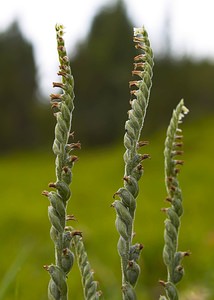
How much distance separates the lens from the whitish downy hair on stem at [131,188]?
656 mm

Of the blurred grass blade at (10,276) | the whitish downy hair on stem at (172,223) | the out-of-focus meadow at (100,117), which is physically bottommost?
the blurred grass blade at (10,276)

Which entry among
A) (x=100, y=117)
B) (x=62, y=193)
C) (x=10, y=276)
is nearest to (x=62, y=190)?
(x=62, y=193)

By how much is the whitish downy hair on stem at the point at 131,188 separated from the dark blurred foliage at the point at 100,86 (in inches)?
949

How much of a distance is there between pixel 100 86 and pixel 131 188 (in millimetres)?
25459

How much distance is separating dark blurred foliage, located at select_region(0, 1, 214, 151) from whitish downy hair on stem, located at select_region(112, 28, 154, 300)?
24.1 m

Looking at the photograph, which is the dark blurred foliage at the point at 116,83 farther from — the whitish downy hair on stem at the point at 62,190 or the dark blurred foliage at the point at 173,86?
the whitish downy hair on stem at the point at 62,190

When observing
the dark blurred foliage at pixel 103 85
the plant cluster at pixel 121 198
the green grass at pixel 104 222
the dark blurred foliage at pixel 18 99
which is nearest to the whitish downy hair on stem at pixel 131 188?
the plant cluster at pixel 121 198

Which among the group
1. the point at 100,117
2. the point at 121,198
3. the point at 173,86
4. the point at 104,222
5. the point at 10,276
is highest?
the point at 173,86

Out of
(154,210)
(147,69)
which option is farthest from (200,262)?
(147,69)

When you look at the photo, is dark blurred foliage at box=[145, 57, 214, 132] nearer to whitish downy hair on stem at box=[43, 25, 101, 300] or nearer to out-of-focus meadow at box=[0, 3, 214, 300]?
out-of-focus meadow at box=[0, 3, 214, 300]

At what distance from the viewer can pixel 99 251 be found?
7.91 m

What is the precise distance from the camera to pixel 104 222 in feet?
33.7

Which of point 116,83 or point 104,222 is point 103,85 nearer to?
point 116,83

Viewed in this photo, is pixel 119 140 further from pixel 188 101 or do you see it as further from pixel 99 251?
pixel 99 251
